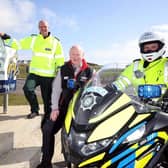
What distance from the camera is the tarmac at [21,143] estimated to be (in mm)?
5352

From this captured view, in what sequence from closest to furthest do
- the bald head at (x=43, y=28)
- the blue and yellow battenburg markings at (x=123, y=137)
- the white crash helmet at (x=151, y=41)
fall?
the blue and yellow battenburg markings at (x=123, y=137) < the white crash helmet at (x=151, y=41) < the bald head at (x=43, y=28)

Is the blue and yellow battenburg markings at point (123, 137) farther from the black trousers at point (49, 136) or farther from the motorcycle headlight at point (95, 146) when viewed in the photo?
the black trousers at point (49, 136)

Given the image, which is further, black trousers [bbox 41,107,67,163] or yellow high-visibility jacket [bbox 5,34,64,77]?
yellow high-visibility jacket [bbox 5,34,64,77]

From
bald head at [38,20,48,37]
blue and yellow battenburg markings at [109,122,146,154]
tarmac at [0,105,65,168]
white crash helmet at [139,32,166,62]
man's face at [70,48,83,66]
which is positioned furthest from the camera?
bald head at [38,20,48,37]

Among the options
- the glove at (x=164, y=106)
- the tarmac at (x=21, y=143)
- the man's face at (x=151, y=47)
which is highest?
the man's face at (x=151, y=47)

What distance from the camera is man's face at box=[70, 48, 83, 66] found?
15.8 feet

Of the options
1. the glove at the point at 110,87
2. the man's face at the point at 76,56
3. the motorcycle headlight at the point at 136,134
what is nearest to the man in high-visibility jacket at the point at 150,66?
the glove at the point at 110,87

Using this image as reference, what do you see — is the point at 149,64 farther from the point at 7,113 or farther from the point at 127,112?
the point at 7,113

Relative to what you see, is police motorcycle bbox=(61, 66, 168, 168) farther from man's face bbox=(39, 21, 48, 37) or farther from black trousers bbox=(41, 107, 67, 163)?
man's face bbox=(39, 21, 48, 37)

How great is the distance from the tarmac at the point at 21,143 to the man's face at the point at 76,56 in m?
1.53

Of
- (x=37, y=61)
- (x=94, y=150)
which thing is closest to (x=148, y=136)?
(x=94, y=150)

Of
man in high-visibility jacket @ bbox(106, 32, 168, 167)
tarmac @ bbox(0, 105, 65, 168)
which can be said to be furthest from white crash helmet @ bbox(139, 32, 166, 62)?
tarmac @ bbox(0, 105, 65, 168)

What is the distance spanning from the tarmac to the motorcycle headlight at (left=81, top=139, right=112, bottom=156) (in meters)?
2.12

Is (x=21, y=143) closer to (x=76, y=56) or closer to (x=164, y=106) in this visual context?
(x=76, y=56)
